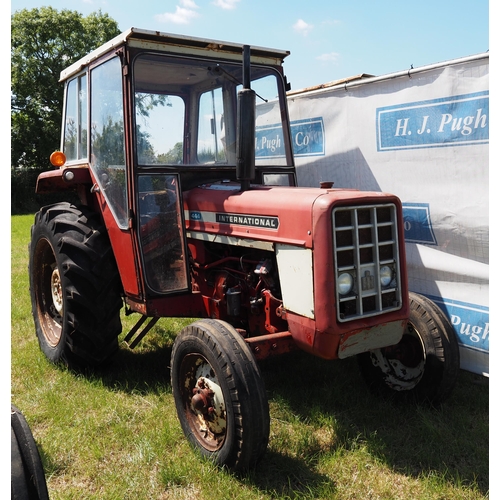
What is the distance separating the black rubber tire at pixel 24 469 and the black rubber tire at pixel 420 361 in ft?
8.21

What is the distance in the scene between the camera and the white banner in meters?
3.85

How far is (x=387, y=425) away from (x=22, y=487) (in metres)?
2.37

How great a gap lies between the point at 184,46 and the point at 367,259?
204 cm

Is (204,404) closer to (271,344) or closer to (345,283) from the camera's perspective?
(271,344)

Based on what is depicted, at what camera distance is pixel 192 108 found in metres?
4.23

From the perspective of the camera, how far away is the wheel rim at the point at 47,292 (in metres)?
4.60

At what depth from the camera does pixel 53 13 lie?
25.9 m

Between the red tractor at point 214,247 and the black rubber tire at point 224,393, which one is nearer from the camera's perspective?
the black rubber tire at point 224,393

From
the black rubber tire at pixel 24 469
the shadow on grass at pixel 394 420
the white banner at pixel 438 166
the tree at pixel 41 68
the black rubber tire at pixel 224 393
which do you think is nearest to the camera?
the black rubber tire at pixel 24 469

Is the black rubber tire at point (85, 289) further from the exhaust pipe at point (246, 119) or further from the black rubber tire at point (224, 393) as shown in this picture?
the exhaust pipe at point (246, 119)

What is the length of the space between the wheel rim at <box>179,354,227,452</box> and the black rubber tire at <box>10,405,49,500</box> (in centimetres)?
114

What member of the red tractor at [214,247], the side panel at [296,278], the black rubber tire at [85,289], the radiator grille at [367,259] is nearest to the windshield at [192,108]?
the red tractor at [214,247]

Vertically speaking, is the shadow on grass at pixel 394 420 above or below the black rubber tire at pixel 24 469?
below

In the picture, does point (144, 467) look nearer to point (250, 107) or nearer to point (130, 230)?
point (130, 230)
